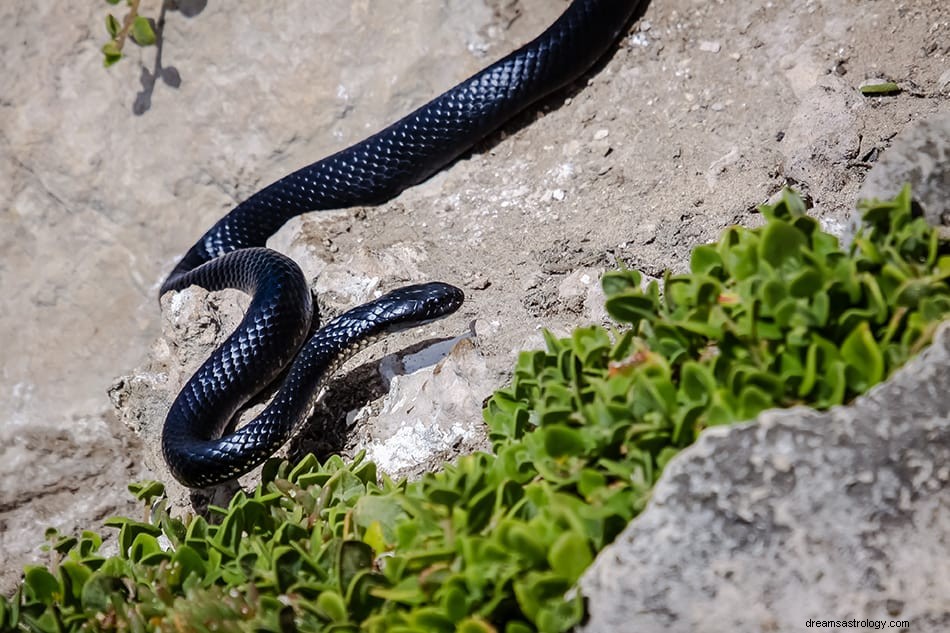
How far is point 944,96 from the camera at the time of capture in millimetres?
3537

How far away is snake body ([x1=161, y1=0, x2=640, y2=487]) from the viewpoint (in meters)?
3.92

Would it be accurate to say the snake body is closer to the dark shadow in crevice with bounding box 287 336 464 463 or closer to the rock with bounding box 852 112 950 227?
the dark shadow in crevice with bounding box 287 336 464 463

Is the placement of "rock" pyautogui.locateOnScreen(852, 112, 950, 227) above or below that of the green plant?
below

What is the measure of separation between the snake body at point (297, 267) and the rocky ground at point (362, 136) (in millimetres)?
136

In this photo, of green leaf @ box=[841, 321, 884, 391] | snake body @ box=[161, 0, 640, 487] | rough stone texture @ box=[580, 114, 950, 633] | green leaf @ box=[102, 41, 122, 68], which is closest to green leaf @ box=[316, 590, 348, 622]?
rough stone texture @ box=[580, 114, 950, 633]

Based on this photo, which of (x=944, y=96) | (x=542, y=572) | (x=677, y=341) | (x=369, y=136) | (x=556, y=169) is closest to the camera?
(x=542, y=572)

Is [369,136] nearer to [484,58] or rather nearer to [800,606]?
[484,58]

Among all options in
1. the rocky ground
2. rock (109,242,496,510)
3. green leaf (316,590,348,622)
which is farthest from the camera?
the rocky ground

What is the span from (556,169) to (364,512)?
2631 mm

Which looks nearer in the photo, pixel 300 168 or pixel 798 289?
pixel 798 289

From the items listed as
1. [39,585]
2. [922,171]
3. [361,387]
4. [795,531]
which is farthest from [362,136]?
[795,531]

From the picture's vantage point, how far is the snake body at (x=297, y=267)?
3.92 metres

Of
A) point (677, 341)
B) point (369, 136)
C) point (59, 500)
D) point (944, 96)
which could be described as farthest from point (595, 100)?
point (59, 500)

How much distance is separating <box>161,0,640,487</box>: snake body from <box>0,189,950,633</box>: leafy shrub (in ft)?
4.87
